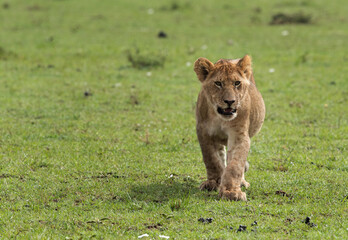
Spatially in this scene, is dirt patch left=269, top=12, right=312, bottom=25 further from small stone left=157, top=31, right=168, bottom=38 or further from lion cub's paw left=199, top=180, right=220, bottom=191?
lion cub's paw left=199, top=180, right=220, bottom=191

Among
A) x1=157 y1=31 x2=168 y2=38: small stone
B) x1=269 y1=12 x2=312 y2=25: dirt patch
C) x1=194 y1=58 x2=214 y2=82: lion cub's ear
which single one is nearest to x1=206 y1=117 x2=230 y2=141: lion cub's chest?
x1=194 y1=58 x2=214 y2=82: lion cub's ear

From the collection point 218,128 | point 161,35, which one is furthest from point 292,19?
point 218,128

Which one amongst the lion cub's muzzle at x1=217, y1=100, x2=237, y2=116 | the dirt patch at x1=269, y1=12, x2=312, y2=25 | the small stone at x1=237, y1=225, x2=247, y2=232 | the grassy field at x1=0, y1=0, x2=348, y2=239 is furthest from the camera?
A: the dirt patch at x1=269, y1=12, x2=312, y2=25

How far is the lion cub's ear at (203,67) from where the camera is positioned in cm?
770

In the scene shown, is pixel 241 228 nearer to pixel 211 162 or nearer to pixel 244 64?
pixel 211 162

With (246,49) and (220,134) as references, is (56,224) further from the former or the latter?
(246,49)

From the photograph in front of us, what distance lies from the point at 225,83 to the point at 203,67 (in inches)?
19.9

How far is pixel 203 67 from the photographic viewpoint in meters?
7.75

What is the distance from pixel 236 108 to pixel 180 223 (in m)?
1.60

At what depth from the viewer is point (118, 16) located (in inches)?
1001

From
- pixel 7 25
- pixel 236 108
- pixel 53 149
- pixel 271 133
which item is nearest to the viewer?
pixel 236 108

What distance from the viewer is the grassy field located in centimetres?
682

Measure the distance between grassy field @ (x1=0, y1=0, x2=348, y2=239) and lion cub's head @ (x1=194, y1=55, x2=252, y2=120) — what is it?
1122mm

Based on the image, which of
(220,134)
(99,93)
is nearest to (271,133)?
(220,134)
